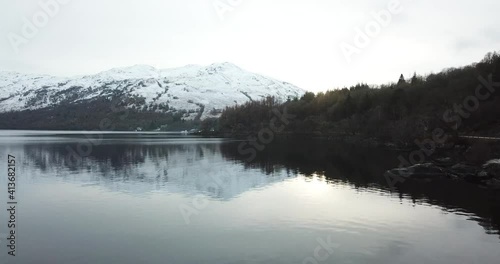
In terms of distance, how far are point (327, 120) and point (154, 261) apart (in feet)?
511

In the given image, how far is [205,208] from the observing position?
31.8 meters

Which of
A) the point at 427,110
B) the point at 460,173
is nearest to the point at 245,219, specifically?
the point at 460,173

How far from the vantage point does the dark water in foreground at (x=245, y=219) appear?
20688 millimetres

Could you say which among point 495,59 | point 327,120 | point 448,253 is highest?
point 495,59

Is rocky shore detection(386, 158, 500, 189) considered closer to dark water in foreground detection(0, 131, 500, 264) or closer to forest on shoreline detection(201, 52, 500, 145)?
dark water in foreground detection(0, 131, 500, 264)

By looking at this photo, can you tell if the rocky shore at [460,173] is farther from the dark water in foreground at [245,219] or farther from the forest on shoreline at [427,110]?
the forest on shoreline at [427,110]

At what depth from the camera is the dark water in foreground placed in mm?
20688

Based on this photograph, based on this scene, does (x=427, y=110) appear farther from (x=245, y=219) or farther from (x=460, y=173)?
(x=245, y=219)

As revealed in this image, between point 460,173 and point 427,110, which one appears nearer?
point 460,173

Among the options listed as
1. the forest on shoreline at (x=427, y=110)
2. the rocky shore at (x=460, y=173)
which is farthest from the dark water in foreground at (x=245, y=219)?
the forest on shoreline at (x=427, y=110)

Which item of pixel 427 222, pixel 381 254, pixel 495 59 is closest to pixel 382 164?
pixel 427 222

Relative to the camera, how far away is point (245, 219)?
2820 centimetres

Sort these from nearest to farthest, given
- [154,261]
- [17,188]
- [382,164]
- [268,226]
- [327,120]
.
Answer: [154,261] → [268,226] → [17,188] → [382,164] → [327,120]

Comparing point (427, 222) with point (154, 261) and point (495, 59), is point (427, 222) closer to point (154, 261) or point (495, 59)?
point (154, 261)
